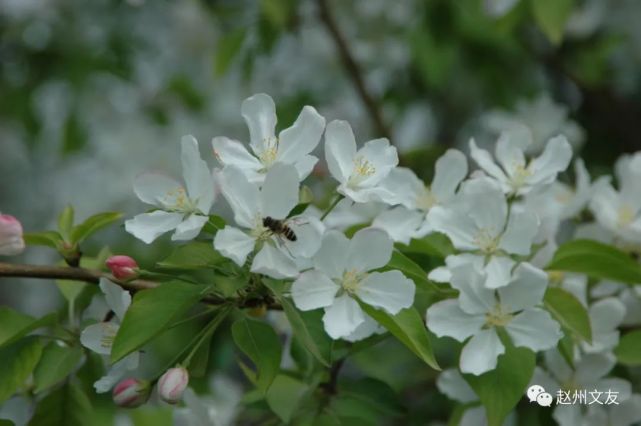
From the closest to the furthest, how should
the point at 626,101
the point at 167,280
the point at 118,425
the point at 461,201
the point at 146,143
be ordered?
the point at 167,280 < the point at 461,201 < the point at 118,425 < the point at 626,101 < the point at 146,143

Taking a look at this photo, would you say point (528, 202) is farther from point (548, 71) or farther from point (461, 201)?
Answer: point (548, 71)

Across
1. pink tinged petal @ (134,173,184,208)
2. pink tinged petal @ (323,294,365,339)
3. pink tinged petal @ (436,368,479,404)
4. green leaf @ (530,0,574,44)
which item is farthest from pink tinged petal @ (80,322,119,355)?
green leaf @ (530,0,574,44)

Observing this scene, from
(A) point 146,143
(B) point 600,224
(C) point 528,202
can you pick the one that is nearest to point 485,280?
(C) point 528,202

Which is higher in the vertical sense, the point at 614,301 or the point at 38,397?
the point at 38,397

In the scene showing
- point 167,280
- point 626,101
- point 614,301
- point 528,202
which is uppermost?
point 167,280

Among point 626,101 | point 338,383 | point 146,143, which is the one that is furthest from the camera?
point 146,143

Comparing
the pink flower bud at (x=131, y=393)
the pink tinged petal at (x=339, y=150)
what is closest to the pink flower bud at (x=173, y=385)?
the pink flower bud at (x=131, y=393)
